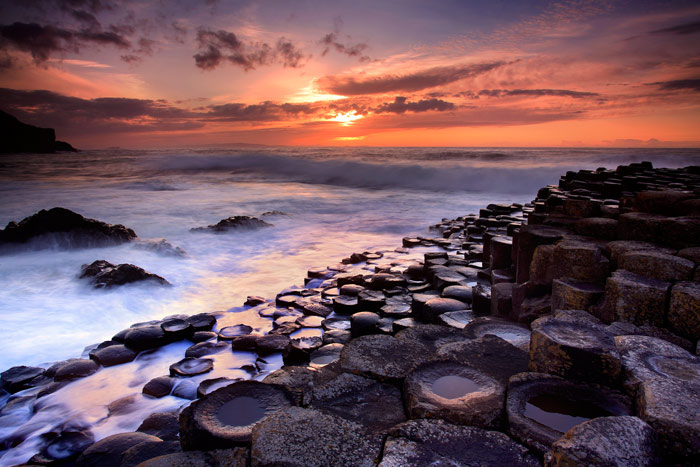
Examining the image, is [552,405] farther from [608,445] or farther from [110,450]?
[110,450]

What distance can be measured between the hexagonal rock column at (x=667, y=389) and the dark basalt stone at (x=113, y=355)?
421cm

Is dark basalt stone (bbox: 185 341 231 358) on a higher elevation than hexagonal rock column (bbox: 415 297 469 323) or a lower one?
lower

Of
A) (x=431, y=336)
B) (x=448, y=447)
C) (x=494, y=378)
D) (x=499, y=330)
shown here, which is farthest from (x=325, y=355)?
(x=448, y=447)

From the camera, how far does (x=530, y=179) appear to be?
82.3ft

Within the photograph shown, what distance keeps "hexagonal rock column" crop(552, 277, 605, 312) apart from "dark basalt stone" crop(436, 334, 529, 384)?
0.74 metres

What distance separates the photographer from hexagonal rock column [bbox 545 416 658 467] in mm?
1150

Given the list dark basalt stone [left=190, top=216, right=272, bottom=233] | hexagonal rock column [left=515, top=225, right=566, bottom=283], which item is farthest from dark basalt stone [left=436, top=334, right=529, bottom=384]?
dark basalt stone [left=190, top=216, right=272, bottom=233]

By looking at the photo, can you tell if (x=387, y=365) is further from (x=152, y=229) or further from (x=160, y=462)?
(x=152, y=229)

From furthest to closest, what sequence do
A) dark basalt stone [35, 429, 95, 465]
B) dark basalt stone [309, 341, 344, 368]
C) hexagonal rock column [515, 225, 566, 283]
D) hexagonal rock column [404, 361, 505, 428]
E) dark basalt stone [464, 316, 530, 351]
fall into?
hexagonal rock column [515, 225, 566, 283]
dark basalt stone [309, 341, 344, 368]
dark basalt stone [464, 316, 530, 351]
dark basalt stone [35, 429, 95, 465]
hexagonal rock column [404, 361, 505, 428]

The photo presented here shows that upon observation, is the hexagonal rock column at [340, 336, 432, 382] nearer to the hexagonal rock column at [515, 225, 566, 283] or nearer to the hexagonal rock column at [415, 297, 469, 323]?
the hexagonal rock column at [415, 297, 469, 323]

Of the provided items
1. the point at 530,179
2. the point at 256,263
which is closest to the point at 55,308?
the point at 256,263

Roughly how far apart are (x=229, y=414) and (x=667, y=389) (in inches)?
74.7

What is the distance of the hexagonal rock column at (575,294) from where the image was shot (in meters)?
2.50

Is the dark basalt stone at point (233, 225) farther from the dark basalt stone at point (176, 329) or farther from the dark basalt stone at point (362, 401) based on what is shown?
the dark basalt stone at point (362, 401)
